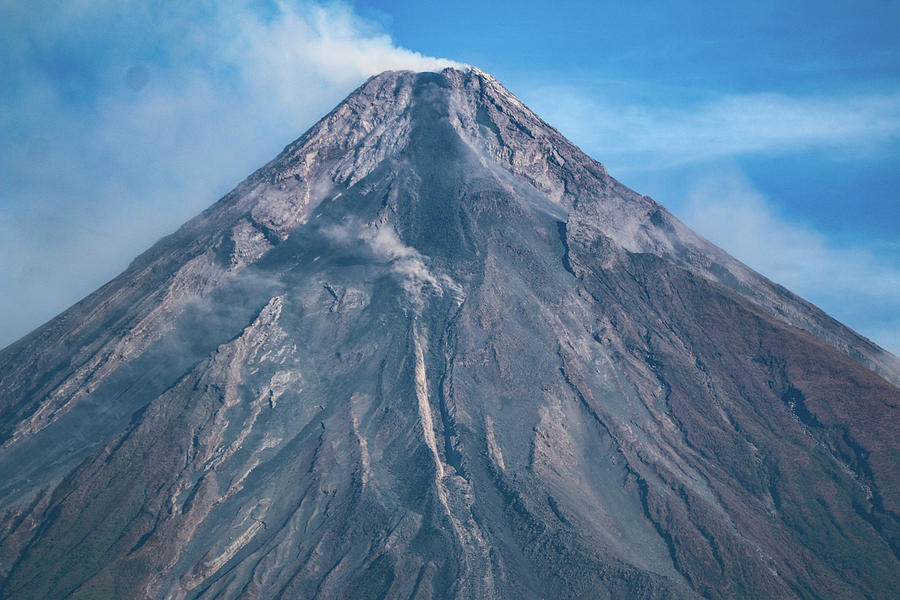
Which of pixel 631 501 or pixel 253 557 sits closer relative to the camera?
pixel 253 557

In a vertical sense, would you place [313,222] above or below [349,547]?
above

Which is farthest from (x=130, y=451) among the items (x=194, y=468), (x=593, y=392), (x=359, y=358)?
(x=593, y=392)

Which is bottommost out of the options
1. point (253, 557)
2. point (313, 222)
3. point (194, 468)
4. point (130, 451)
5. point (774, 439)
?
point (774, 439)

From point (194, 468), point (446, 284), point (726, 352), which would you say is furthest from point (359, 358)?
point (726, 352)

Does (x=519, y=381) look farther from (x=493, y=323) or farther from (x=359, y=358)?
(x=359, y=358)

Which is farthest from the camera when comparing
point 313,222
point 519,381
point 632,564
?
point 313,222

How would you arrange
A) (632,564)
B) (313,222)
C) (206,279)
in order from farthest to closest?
1. (313,222)
2. (206,279)
3. (632,564)

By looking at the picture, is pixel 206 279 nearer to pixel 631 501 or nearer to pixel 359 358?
pixel 359 358
